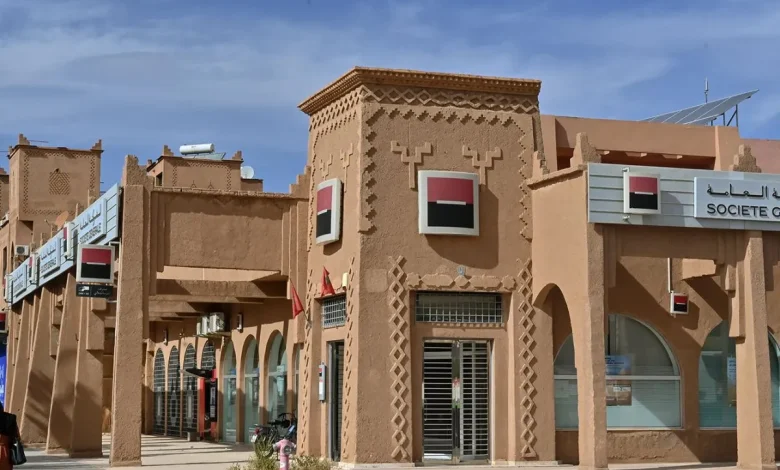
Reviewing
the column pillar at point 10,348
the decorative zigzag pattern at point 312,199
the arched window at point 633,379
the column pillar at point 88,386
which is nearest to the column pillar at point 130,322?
the decorative zigzag pattern at point 312,199

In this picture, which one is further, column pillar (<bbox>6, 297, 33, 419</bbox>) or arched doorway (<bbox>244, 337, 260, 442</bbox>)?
column pillar (<bbox>6, 297, 33, 419</bbox>)

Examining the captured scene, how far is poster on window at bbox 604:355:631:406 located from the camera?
2506cm

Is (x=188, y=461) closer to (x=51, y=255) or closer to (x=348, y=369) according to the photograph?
(x=348, y=369)

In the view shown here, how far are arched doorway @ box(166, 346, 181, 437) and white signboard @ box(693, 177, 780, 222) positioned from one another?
76.4 feet

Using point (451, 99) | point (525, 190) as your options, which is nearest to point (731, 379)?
point (525, 190)

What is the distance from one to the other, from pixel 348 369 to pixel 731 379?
26.4ft

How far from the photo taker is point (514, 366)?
79.7ft

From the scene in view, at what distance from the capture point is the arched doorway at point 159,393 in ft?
147

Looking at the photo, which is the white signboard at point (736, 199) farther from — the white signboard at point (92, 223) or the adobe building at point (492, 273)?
the white signboard at point (92, 223)

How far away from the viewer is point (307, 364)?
87.6 ft

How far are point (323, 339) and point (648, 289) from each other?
6.72 metres

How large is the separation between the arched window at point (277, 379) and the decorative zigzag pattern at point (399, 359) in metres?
7.35

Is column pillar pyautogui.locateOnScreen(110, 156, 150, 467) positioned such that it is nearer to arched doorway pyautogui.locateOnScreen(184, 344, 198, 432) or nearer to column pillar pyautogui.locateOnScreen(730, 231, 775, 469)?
column pillar pyautogui.locateOnScreen(730, 231, 775, 469)

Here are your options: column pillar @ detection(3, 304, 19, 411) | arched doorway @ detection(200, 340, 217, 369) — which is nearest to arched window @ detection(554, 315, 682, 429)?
arched doorway @ detection(200, 340, 217, 369)
